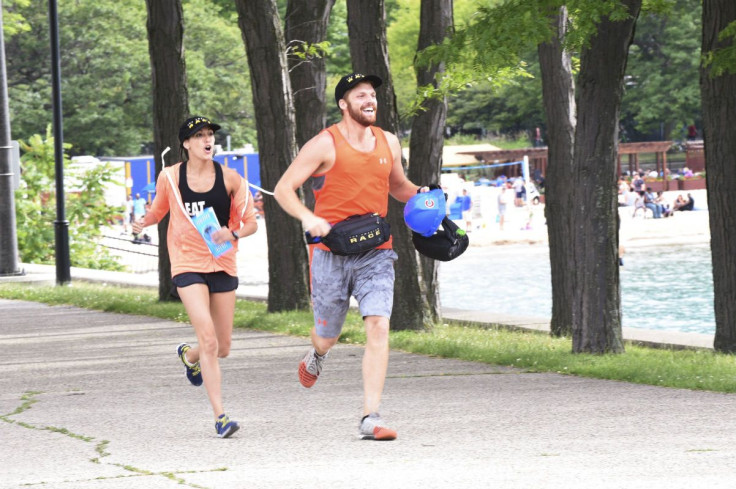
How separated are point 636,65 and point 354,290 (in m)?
73.5

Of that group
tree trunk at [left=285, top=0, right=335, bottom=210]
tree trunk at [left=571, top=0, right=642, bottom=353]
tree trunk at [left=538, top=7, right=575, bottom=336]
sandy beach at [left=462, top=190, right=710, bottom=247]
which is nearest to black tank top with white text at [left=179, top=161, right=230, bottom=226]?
tree trunk at [left=571, top=0, right=642, bottom=353]

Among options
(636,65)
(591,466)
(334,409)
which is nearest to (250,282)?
(334,409)

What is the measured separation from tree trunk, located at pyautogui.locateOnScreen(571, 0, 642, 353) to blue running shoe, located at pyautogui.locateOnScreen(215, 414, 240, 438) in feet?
15.1

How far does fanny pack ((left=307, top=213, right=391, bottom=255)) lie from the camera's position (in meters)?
7.54

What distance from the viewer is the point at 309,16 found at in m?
18.3

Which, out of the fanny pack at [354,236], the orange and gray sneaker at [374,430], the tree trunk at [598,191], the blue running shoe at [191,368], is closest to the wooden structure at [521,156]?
the tree trunk at [598,191]

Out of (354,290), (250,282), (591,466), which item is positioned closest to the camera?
(591,466)

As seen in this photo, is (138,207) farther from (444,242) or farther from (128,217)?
(444,242)

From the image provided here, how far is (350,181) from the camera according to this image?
763 cm

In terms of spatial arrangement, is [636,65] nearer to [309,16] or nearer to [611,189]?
[309,16]

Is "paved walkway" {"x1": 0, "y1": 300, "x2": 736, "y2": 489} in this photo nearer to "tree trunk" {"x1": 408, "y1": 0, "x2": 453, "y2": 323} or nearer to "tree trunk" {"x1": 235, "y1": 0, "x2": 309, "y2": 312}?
"tree trunk" {"x1": 235, "y1": 0, "x2": 309, "y2": 312}

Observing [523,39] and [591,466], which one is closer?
[591,466]

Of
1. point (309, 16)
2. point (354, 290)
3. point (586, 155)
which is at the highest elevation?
point (309, 16)

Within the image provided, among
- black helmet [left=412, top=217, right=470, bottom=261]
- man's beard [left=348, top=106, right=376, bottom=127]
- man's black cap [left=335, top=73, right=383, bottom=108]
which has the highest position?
man's black cap [left=335, top=73, right=383, bottom=108]
